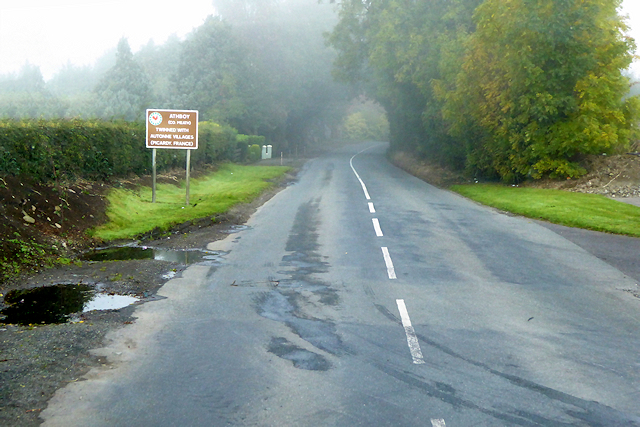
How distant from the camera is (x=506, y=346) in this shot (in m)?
7.04

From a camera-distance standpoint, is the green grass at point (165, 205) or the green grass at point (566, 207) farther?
the green grass at point (566, 207)

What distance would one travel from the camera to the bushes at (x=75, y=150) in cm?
1401

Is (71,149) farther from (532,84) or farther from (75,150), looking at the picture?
(532,84)

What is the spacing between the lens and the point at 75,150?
17.1 metres

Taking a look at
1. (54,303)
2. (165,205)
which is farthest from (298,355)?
(165,205)

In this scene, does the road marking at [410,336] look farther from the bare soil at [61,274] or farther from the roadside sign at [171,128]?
the roadside sign at [171,128]

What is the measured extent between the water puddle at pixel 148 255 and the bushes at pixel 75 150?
10.5 ft

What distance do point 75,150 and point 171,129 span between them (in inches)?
127

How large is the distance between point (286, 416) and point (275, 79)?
188 feet

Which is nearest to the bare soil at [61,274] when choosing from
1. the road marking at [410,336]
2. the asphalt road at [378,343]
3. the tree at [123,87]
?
the asphalt road at [378,343]

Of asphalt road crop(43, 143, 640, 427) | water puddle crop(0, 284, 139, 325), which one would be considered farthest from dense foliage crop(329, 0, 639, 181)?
water puddle crop(0, 284, 139, 325)

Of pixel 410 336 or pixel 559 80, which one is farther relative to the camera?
pixel 559 80

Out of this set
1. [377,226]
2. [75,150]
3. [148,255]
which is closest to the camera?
[148,255]

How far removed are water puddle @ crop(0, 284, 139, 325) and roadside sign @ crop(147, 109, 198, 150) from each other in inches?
402
